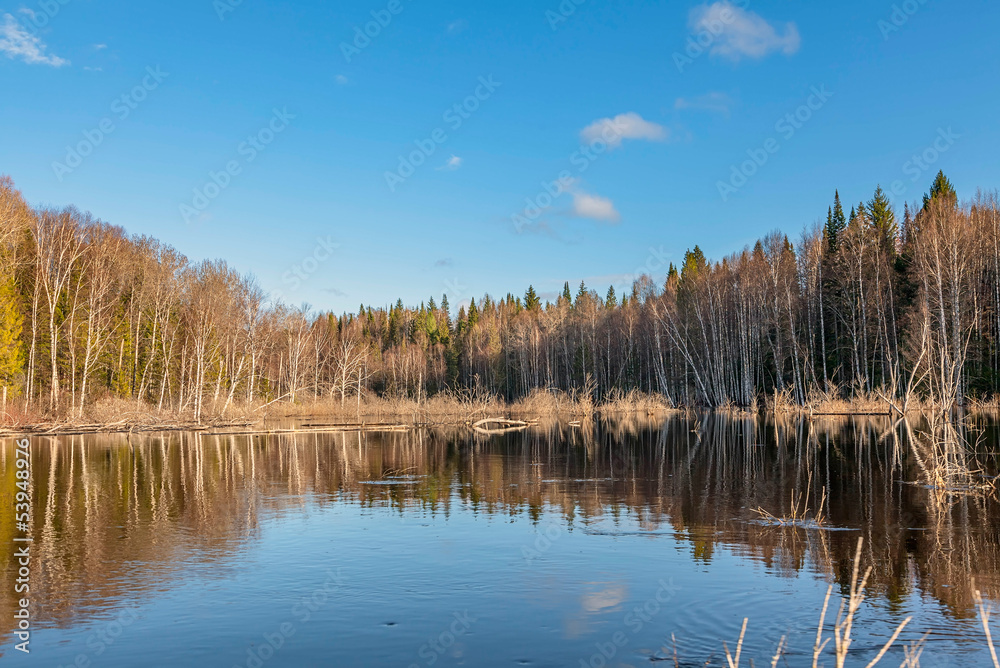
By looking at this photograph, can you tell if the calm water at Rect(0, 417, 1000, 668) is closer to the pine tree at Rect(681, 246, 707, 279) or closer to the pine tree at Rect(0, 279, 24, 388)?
the pine tree at Rect(0, 279, 24, 388)

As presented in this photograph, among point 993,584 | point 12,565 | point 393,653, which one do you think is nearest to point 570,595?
point 393,653

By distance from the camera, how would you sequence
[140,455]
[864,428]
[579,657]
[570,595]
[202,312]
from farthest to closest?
1. [202,312]
2. [864,428]
3. [140,455]
4. [570,595]
5. [579,657]

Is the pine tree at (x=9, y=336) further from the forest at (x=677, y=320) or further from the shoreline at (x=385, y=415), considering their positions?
the shoreline at (x=385, y=415)

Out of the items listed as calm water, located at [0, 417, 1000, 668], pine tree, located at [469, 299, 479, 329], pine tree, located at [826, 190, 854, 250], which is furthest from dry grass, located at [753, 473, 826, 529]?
pine tree, located at [469, 299, 479, 329]

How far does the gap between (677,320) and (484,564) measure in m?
62.3

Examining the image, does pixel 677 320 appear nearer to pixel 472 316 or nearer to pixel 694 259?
pixel 694 259

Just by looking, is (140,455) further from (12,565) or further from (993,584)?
(993,584)

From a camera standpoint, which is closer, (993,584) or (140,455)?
(993,584)

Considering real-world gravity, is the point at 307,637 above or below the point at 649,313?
below

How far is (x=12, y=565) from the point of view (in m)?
11.0

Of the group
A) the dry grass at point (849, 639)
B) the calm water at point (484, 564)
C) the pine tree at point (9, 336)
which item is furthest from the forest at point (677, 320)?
the dry grass at point (849, 639)

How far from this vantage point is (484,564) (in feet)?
36.4

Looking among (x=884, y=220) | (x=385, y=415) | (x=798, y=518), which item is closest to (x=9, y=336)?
(x=385, y=415)

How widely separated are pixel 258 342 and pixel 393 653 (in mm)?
58837
